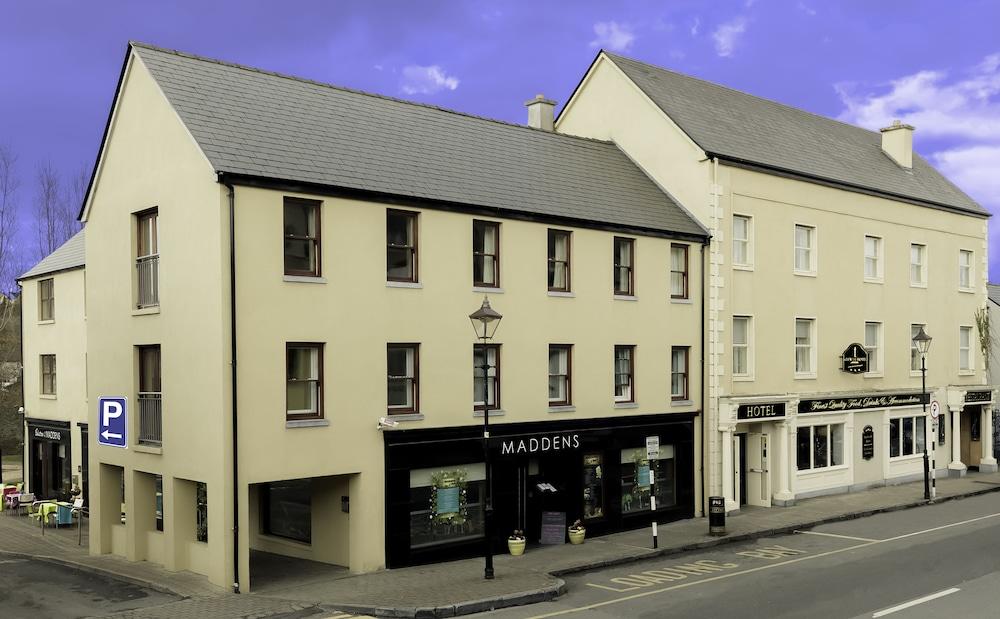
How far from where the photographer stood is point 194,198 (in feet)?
62.2

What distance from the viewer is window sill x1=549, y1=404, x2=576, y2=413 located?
2375 cm

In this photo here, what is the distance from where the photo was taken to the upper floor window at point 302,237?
19344 millimetres

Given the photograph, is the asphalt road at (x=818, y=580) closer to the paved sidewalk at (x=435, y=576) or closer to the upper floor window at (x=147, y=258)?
the paved sidewalk at (x=435, y=576)

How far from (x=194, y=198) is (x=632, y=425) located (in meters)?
13.0

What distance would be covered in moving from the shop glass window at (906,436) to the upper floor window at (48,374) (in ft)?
103

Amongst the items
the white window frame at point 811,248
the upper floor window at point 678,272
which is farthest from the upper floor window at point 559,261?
the white window frame at point 811,248

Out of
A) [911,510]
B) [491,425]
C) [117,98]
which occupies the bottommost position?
[911,510]

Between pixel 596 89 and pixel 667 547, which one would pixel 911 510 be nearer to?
pixel 667 547

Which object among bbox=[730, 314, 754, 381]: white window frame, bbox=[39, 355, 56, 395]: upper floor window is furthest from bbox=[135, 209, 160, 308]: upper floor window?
bbox=[730, 314, 754, 381]: white window frame

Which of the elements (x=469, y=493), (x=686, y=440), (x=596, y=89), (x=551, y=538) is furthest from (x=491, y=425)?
(x=596, y=89)

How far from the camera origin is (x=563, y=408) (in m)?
23.9

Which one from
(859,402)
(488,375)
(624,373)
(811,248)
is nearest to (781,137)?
(811,248)

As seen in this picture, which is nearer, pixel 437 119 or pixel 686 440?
pixel 437 119

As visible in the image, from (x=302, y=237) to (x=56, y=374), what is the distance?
20.3 metres
